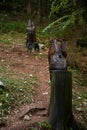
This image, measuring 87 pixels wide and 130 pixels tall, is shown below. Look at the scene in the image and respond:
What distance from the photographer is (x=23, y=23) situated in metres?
18.0

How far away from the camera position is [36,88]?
8094mm

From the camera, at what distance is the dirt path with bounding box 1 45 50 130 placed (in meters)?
6.15

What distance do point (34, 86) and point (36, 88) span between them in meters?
0.14

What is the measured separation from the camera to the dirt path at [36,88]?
6.15m

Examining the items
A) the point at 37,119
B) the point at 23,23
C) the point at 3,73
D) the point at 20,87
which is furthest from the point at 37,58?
the point at 23,23

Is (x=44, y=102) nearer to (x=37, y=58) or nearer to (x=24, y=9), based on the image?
(x=37, y=58)

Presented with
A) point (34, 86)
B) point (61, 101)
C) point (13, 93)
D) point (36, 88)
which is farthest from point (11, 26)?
point (61, 101)

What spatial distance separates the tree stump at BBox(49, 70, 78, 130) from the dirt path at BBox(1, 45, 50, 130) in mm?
505

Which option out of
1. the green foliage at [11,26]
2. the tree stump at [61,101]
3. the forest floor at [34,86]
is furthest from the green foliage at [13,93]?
the green foliage at [11,26]

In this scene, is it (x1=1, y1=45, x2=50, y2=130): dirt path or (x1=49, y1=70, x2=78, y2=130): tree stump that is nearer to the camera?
(x1=49, y1=70, x2=78, y2=130): tree stump

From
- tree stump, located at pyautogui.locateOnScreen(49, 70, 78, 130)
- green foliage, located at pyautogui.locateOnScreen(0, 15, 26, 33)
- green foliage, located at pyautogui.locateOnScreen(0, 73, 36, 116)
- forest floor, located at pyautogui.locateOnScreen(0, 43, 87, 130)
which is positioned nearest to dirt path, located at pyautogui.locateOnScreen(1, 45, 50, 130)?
forest floor, located at pyautogui.locateOnScreen(0, 43, 87, 130)

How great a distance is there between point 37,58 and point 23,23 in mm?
6865

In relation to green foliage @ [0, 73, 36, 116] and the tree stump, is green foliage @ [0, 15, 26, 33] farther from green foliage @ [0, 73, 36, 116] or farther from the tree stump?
the tree stump

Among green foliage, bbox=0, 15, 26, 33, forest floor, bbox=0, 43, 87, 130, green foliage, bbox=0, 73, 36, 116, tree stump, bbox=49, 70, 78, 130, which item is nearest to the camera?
tree stump, bbox=49, 70, 78, 130
